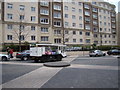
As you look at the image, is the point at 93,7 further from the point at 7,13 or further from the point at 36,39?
the point at 7,13

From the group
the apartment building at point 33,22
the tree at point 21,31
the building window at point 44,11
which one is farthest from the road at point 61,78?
the building window at point 44,11

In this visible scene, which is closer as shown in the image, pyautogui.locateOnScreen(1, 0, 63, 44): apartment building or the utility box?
the utility box

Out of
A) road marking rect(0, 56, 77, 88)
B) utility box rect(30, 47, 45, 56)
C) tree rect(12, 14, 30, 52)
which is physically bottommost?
road marking rect(0, 56, 77, 88)

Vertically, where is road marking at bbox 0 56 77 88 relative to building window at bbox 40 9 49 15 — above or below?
below

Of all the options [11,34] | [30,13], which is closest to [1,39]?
[11,34]

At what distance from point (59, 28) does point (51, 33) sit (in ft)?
12.4

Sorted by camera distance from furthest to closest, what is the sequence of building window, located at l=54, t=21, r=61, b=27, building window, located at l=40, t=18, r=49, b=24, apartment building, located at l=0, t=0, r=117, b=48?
building window, located at l=54, t=21, r=61, b=27 → building window, located at l=40, t=18, r=49, b=24 → apartment building, located at l=0, t=0, r=117, b=48

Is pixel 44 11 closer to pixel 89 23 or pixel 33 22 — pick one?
pixel 33 22

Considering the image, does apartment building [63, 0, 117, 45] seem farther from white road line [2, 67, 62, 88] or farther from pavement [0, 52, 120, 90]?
white road line [2, 67, 62, 88]

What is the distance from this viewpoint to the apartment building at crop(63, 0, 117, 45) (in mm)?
52375

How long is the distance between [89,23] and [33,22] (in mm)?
24127

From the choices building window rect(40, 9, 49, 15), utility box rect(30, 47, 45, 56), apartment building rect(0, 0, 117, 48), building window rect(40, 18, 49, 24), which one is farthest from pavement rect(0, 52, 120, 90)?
building window rect(40, 9, 49, 15)

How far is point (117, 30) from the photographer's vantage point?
73.5 m

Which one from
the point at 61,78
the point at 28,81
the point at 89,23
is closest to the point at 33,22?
the point at 89,23
